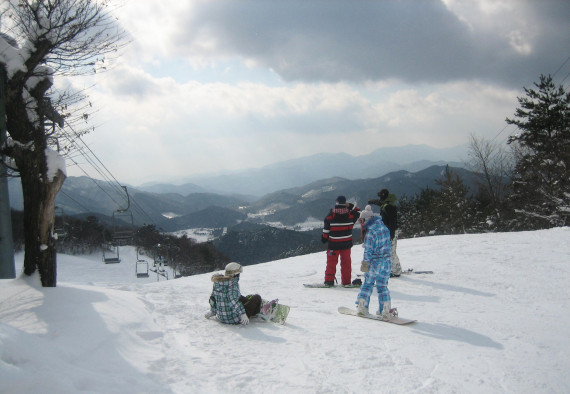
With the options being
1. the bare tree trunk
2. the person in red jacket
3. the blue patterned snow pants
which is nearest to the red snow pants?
the person in red jacket

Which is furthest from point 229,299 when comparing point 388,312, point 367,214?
point 367,214

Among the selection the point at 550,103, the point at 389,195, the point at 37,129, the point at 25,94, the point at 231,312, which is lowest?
the point at 231,312

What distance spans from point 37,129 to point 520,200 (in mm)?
32411

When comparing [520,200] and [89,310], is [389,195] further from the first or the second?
[520,200]

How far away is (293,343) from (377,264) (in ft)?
6.96

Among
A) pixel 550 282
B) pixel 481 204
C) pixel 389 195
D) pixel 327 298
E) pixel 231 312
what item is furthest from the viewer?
pixel 481 204

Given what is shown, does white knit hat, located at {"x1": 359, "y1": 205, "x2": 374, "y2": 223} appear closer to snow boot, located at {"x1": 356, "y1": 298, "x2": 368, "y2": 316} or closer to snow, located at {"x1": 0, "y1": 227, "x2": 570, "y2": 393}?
snow boot, located at {"x1": 356, "y1": 298, "x2": 368, "y2": 316}

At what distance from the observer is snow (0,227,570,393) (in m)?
3.79

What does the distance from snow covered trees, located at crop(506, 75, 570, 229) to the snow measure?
795 inches

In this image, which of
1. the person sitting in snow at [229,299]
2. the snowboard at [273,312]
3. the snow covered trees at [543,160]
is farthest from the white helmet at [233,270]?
the snow covered trees at [543,160]

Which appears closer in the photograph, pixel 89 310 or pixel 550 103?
pixel 89 310

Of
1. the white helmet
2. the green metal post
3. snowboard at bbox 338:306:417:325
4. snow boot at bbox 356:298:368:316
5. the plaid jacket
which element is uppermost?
the green metal post

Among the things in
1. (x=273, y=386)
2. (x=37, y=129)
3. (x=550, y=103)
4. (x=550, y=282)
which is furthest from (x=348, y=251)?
(x=550, y=103)

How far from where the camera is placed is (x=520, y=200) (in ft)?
96.3
